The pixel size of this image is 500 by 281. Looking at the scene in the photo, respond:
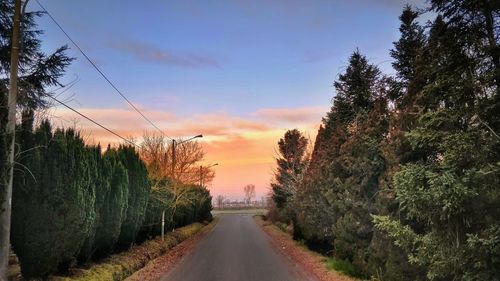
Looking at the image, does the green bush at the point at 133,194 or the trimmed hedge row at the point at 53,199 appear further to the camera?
the green bush at the point at 133,194

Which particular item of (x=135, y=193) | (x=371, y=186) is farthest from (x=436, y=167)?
(x=135, y=193)

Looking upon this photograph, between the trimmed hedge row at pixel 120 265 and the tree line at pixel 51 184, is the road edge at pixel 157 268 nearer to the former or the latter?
the trimmed hedge row at pixel 120 265

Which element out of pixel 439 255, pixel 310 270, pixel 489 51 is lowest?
pixel 310 270

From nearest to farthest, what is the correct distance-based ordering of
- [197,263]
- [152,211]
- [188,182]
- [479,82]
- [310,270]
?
[479,82] < [310,270] < [197,263] < [152,211] < [188,182]

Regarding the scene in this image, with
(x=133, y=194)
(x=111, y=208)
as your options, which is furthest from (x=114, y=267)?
(x=133, y=194)

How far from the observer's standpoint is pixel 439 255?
8102 mm

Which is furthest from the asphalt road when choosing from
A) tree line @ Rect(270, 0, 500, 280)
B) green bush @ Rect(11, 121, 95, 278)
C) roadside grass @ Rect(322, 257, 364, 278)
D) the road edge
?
tree line @ Rect(270, 0, 500, 280)

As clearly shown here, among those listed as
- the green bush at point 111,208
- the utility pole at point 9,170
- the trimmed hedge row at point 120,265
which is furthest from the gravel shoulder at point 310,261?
the utility pole at point 9,170

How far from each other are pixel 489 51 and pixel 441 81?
0.89 meters

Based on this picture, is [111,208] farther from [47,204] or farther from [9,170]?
[9,170]

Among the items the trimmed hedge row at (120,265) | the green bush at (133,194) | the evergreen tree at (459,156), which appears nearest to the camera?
the evergreen tree at (459,156)

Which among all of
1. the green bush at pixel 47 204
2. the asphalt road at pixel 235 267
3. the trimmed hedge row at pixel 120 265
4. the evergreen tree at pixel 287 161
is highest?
the evergreen tree at pixel 287 161

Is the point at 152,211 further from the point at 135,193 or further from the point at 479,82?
the point at 479,82

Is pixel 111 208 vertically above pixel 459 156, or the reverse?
pixel 459 156
